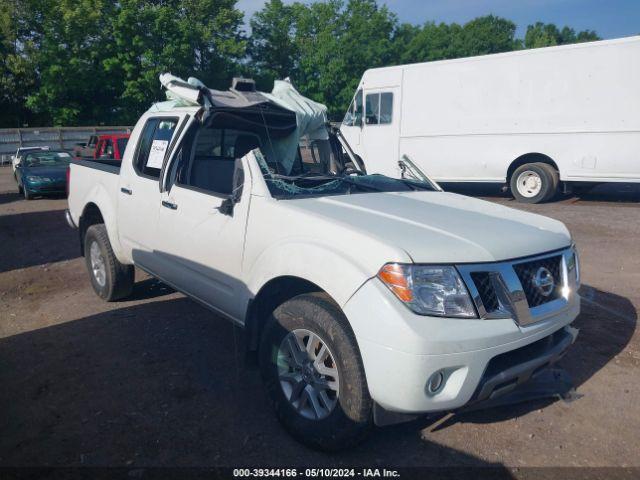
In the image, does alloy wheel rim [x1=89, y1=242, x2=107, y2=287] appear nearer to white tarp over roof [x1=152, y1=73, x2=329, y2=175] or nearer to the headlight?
white tarp over roof [x1=152, y1=73, x2=329, y2=175]

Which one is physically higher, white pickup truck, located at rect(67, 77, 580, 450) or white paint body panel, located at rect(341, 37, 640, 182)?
white paint body panel, located at rect(341, 37, 640, 182)

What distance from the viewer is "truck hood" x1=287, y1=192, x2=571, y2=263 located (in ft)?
8.89

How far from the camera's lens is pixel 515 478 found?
9.18ft

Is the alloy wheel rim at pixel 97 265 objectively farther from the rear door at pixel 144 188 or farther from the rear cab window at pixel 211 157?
the rear cab window at pixel 211 157

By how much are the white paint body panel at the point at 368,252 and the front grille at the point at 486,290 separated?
0.27ft

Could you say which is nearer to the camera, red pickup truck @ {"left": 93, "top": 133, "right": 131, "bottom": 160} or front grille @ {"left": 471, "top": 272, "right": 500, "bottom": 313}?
front grille @ {"left": 471, "top": 272, "right": 500, "bottom": 313}

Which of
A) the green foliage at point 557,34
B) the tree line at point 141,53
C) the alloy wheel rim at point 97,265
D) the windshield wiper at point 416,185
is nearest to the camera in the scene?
the windshield wiper at point 416,185

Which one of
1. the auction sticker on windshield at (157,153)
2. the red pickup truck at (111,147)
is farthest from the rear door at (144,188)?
the red pickup truck at (111,147)

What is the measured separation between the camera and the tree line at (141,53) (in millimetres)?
31219

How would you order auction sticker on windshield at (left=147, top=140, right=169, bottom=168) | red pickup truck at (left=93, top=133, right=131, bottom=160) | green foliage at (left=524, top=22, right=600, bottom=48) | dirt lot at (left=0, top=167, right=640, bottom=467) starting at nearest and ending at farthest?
dirt lot at (left=0, top=167, right=640, bottom=467), auction sticker on windshield at (left=147, top=140, right=169, bottom=168), red pickup truck at (left=93, top=133, right=131, bottom=160), green foliage at (left=524, top=22, right=600, bottom=48)

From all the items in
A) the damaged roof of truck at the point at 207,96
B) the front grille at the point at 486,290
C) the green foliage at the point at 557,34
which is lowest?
the front grille at the point at 486,290

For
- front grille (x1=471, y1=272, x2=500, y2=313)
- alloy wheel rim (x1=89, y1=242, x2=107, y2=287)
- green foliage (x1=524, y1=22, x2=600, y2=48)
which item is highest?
green foliage (x1=524, y1=22, x2=600, y2=48)

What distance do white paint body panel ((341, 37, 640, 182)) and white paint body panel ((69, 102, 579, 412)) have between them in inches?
351

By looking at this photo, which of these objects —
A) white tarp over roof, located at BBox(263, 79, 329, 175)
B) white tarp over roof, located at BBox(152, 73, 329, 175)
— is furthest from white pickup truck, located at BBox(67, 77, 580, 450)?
white tarp over roof, located at BBox(263, 79, 329, 175)
